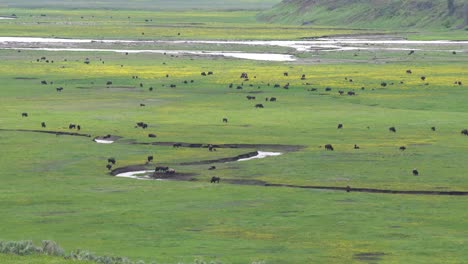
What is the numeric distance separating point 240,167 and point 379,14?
127 m

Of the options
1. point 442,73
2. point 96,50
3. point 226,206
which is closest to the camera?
point 226,206

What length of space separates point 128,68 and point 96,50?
23.9m

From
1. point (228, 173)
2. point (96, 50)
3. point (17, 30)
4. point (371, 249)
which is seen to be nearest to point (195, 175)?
point (228, 173)

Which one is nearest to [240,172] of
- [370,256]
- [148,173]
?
[148,173]

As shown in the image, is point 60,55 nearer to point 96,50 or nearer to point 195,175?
point 96,50

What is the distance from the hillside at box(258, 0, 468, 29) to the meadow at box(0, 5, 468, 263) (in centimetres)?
6329

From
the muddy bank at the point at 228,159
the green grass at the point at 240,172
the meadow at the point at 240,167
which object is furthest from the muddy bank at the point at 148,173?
the muddy bank at the point at 228,159

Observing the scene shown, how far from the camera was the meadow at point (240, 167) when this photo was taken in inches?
1319

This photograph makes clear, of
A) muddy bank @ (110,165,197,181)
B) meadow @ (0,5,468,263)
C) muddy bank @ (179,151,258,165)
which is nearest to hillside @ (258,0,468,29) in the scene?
meadow @ (0,5,468,263)

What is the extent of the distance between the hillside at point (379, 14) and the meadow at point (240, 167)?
63.3 m

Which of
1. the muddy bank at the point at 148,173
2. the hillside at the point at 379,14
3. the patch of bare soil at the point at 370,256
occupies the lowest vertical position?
the patch of bare soil at the point at 370,256

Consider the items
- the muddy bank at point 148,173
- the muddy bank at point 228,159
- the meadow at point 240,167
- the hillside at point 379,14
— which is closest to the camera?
the meadow at point 240,167

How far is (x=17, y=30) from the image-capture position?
542 ft

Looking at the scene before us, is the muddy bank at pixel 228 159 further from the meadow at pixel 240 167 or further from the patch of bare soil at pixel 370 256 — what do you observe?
the patch of bare soil at pixel 370 256
